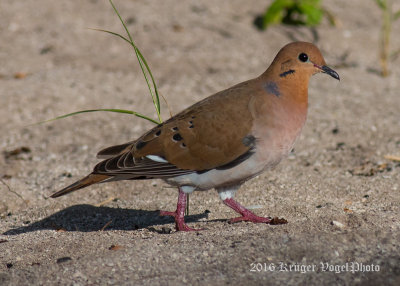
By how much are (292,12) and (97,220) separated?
5.14 m

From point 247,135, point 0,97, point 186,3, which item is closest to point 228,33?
point 186,3

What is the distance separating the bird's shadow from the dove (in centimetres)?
36

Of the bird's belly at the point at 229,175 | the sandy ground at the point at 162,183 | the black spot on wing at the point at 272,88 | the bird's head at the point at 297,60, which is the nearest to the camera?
the sandy ground at the point at 162,183

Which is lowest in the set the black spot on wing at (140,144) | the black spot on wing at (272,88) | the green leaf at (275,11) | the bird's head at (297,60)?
the black spot on wing at (140,144)

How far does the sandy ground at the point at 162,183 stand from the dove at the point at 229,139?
1.12ft

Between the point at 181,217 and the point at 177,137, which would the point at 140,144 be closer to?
the point at 177,137

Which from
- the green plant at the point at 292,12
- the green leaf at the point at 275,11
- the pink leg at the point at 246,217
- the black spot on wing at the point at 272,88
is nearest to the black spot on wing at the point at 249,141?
the black spot on wing at the point at 272,88

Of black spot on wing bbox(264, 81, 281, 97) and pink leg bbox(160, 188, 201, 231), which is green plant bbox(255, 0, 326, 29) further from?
pink leg bbox(160, 188, 201, 231)

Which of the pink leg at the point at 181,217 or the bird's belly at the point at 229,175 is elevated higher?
the bird's belly at the point at 229,175

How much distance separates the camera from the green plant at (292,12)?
27.7 feet

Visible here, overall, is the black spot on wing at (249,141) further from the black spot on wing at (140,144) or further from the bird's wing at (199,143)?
the black spot on wing at (140,144)

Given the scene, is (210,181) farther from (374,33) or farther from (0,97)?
(374,33)

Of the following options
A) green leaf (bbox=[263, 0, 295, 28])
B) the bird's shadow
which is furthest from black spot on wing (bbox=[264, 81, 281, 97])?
green leaf (bbox=[263, 0, 295, 28])

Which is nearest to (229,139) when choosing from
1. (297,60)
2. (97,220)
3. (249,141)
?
(249,141)
